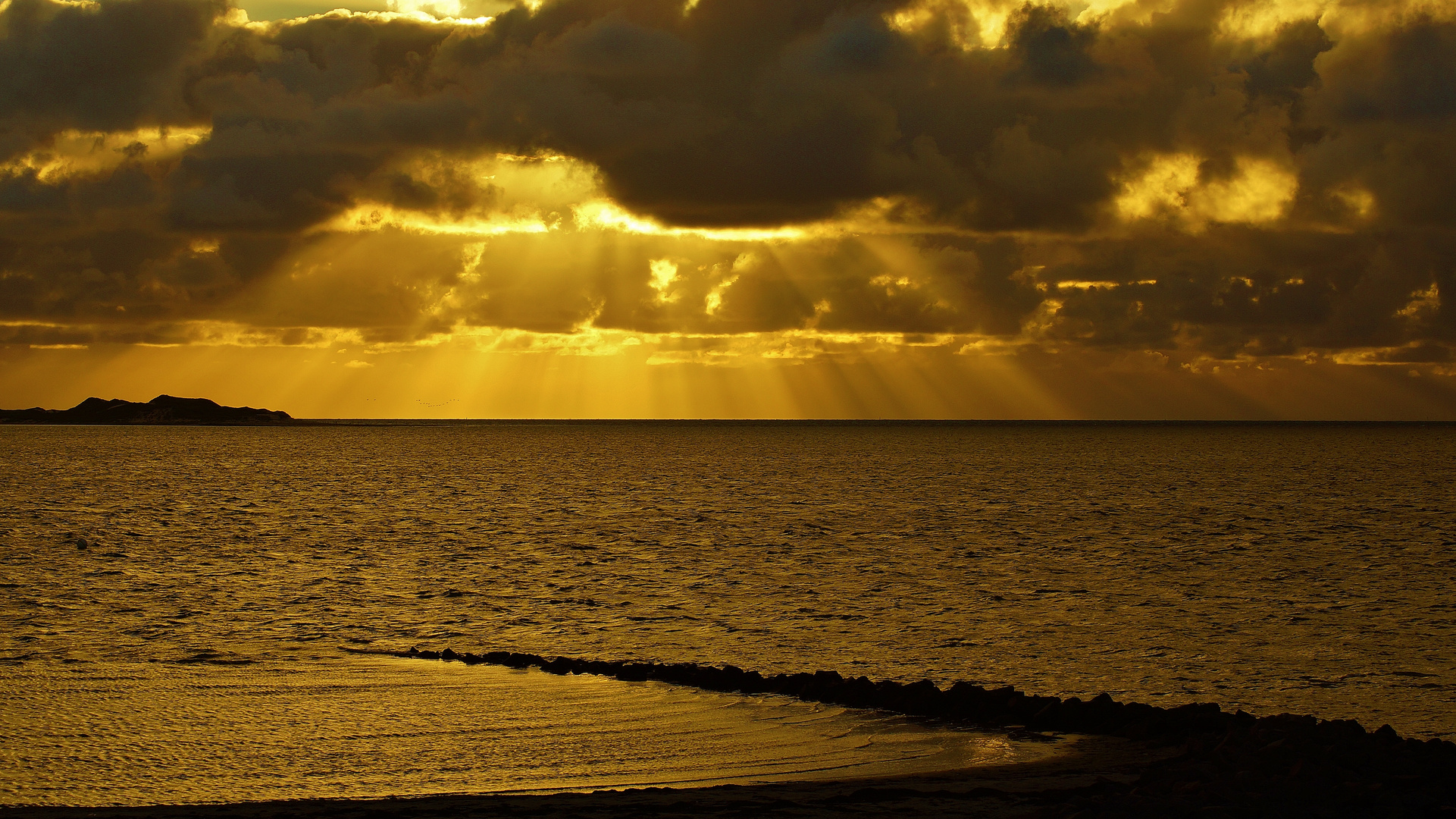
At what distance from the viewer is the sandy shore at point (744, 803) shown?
49.4 ft

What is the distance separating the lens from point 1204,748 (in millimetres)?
18734

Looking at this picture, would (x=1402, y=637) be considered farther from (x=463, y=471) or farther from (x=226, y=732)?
(x=463, y=471)

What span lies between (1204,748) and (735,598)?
75.9ft

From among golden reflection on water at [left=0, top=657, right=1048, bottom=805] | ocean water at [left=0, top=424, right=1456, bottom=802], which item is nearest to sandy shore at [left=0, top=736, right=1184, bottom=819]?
golden reflection on water at [left=0, top=657, right=1048, bottom=805]

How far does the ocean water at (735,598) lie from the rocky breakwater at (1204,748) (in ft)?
6.11

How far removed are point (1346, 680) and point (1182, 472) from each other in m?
136

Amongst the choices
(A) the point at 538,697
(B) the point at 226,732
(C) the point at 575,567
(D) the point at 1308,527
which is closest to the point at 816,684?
(A) the point at 538,697

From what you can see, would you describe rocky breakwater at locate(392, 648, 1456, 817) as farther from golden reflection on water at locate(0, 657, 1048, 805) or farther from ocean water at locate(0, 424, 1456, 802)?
ocean water at locate(0, 424, 1456, 802)

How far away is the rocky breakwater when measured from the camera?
15320mm

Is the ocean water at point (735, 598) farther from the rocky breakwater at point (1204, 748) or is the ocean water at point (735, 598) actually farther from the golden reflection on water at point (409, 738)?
the rocky breakwater at point (1204, 748)

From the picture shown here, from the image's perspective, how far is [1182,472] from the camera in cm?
15562

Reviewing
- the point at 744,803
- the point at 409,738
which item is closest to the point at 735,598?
the point at 409,738

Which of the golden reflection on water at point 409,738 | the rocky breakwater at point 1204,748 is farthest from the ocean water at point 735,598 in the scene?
the rocky breakwater at point 1204,748

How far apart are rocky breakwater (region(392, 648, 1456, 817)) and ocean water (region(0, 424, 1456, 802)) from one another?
1.86m
